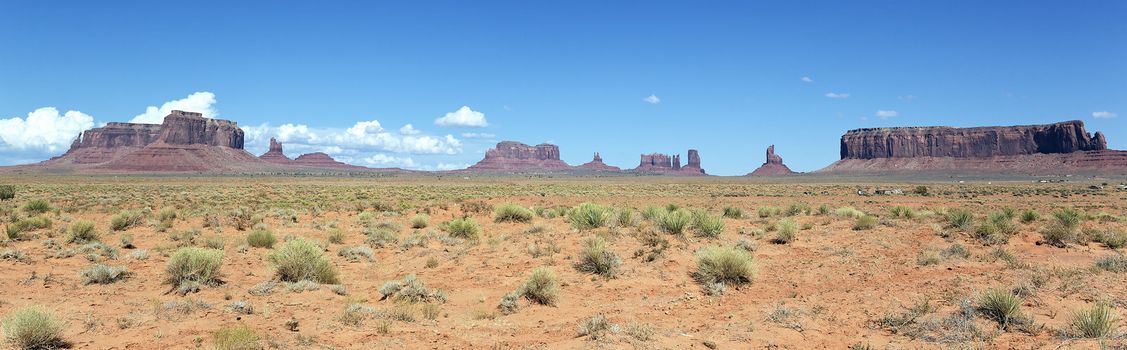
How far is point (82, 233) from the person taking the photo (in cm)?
1691

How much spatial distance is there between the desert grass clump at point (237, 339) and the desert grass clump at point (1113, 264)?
42.7 ft

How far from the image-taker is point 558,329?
8648 mm

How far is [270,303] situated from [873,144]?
20649 cm

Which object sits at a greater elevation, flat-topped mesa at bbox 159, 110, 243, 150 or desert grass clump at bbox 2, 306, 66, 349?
flat-topped mesa at bbox 159, 110, 243, 150

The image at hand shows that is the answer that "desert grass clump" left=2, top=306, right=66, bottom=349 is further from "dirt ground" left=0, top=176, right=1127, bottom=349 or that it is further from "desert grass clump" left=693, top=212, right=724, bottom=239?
"desert grass clump" left=693, top=212, right=724, bottom=239

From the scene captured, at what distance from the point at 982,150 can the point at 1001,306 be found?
631 feet

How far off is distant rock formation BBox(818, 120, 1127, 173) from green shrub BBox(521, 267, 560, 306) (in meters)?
167

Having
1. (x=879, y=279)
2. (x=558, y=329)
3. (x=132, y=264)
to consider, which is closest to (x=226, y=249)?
(x=132, y=264)

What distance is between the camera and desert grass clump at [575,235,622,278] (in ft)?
39.8

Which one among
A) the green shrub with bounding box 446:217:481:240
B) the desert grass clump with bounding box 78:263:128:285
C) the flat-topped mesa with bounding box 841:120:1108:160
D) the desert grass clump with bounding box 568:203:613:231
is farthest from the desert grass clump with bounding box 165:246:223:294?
the flat-topped mesa with bounding box 841:120:1108:160

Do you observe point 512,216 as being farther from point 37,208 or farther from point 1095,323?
point 37,208

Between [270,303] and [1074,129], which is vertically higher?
[1074,129]

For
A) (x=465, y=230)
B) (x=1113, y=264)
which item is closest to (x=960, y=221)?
(x=1113, y=264)

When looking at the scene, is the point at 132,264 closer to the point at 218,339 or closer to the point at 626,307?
the point at 218,339
